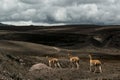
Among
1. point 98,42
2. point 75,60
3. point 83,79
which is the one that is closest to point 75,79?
point 83,79

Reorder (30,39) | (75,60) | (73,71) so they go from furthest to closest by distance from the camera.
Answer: (30,39)
(75,60)
(73,71)

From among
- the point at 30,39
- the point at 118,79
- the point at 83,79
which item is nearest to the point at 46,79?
the point at 83,79

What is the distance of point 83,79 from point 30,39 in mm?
153358

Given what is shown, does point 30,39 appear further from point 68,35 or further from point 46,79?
point 46,79

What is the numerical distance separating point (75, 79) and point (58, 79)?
183 cm

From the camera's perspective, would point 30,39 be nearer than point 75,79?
No

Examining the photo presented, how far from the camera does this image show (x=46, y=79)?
30.1m

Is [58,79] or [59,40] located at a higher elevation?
[58,79]

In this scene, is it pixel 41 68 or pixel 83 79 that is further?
pixel 41 68

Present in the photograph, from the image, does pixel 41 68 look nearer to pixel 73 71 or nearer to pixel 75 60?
pixel 73 71

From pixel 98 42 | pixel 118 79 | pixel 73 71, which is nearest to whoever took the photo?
pixel 118 79

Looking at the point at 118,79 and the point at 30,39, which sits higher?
the point at 118,79

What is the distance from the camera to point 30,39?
601 ft

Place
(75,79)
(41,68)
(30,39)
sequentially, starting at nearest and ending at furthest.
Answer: (75,79), (41,68), (30,39)
